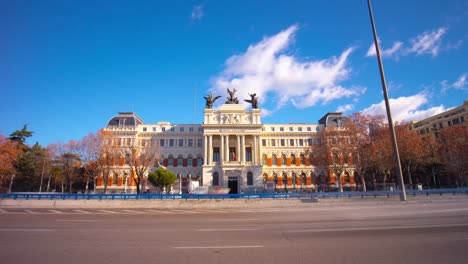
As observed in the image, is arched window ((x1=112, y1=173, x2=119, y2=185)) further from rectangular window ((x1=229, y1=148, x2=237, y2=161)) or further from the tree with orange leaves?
rectangular window ((x1=229, y1=148, x2=237, y2=161))

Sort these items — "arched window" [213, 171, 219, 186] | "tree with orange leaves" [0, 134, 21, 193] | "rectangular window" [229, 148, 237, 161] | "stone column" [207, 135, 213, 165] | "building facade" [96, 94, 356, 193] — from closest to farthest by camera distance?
"tree with orange leaves" [0, 134, 21, 193] < "arched window" [213, 171, 219, 186] < "building facade" [96, 94, 356, 193] < "stone column" [207, 135, 213, 165] < "rectangular window" [229, 148, 237, 161]

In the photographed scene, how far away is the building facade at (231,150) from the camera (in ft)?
194

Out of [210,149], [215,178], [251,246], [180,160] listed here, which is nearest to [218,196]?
[251,246]

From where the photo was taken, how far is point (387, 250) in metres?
7.44

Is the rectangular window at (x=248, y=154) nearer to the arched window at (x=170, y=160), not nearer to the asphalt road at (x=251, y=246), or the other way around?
the arched window at (x=170, y=160)

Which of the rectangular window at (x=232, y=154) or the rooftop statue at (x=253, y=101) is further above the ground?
the rooftop statue at (x=253, y=101)

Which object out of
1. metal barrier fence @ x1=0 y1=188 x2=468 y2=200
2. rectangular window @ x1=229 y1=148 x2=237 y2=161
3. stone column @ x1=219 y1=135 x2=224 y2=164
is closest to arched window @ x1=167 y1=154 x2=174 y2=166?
stone column @ x1=219 y1=135 x2=224 y2=164

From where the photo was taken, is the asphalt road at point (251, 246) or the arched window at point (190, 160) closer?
the asphalt road at point (251, 246)

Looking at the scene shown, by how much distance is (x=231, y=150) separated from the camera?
64562 mm

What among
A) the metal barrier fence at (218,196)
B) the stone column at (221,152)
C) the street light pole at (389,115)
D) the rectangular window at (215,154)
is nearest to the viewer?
the street light pole at (389,115)

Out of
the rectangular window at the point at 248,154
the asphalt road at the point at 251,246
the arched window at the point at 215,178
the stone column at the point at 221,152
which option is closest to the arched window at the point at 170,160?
the arched window at the point at 215,178

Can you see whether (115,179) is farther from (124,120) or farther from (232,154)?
(232,154)

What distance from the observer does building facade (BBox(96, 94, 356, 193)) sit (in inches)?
2325

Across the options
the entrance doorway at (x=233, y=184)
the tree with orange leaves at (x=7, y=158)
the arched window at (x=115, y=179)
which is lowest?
the entrance doorway at (x=233, y=184)
